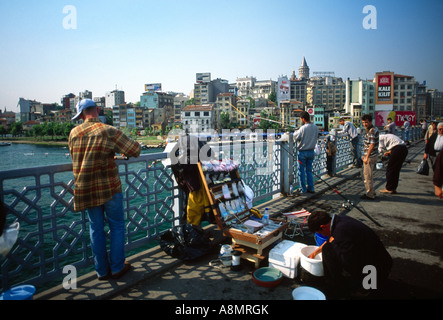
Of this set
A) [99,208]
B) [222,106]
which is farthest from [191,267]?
[222,106]

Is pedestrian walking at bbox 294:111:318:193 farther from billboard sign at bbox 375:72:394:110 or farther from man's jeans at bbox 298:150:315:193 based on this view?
billboard sign at bbox 375:72:394:110

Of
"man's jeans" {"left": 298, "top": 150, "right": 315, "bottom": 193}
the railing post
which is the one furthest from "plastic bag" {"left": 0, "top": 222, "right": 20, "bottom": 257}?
"man's jeans" {"left": 298, "top": 150, "right": 315, "bottom": 193}

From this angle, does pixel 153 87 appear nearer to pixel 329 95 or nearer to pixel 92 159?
pixel 329 95

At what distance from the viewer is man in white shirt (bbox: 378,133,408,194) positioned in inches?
272

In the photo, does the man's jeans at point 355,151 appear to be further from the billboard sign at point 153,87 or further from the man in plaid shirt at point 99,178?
the billboard sign at point 153,87

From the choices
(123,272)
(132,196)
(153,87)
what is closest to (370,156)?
(132,196)

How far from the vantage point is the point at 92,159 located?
2.80 m

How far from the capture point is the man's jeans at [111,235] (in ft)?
9.73

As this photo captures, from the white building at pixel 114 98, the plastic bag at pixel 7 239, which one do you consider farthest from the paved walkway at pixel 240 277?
the white building at pixel 114 98

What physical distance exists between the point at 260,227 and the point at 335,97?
128m

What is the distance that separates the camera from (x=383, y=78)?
123 feet

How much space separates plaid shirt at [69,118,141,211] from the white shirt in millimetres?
6865
